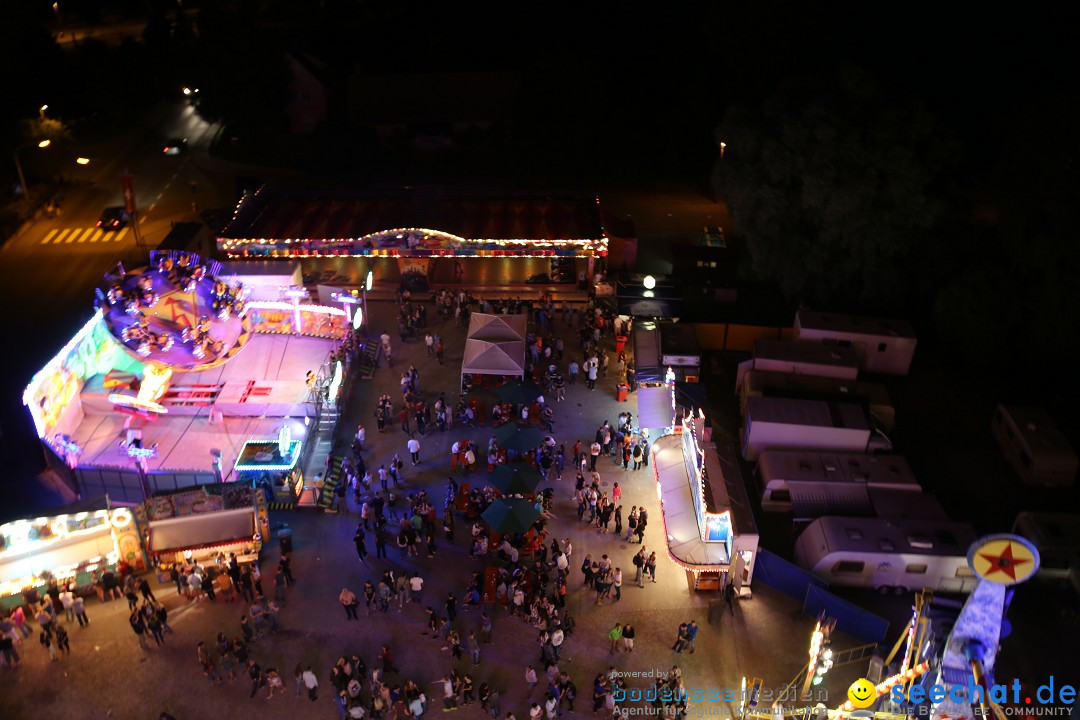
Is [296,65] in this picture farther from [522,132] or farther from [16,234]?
[16,234]

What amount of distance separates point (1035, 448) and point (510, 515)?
17289 mm

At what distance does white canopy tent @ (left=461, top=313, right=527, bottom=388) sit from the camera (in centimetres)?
3088

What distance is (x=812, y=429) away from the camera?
27.8 m

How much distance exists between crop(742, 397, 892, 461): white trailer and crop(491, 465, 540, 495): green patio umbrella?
7762 millimetres

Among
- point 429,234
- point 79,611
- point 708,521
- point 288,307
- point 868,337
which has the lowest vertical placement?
point 79,611

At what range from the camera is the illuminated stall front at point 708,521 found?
75.4ft

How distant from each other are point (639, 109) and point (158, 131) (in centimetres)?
3052

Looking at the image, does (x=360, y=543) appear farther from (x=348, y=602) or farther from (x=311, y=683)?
(x=311, y=683)

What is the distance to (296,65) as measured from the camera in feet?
174

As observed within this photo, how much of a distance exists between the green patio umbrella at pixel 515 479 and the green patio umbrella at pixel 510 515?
1.83 feet

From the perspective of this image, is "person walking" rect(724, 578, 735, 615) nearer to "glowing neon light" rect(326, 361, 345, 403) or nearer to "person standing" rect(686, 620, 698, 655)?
"person standing" rect(686, 620, 698, 655)

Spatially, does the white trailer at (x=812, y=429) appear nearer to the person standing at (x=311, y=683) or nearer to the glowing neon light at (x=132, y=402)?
the person standing at (x=311, y=683)

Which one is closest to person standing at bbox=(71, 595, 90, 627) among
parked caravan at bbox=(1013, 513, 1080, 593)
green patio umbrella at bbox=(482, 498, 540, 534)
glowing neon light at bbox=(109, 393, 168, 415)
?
glowing neon light at bbox=(109, 393, 168, 415)

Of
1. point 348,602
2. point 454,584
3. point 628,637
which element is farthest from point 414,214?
point 628,637
